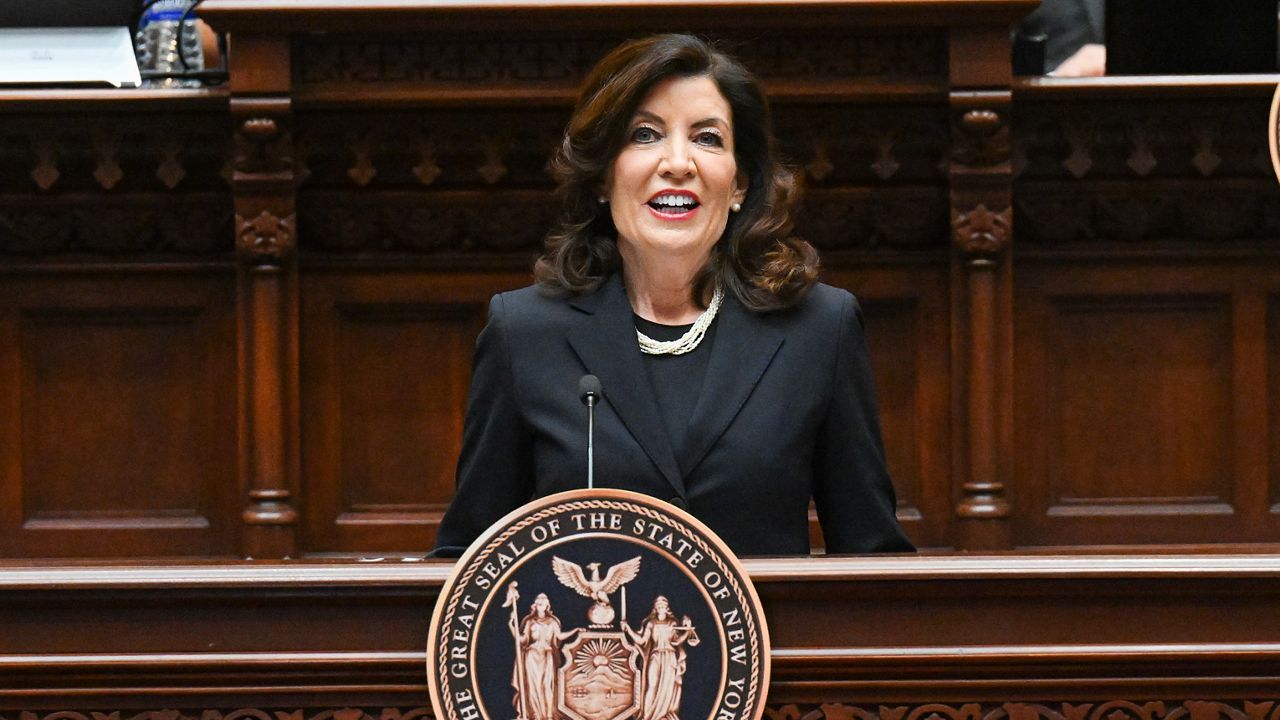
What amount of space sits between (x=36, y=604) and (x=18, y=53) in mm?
2276

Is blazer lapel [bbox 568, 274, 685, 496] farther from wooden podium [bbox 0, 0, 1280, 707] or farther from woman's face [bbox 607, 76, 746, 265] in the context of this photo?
wooden podium [bbox 0, 0, 1280, 707]

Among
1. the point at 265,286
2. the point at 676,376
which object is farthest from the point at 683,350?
the point at 265,286

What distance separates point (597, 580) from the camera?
1.21 meters

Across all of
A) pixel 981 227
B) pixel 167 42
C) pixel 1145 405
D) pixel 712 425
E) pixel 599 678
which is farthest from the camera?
pixel 167 42

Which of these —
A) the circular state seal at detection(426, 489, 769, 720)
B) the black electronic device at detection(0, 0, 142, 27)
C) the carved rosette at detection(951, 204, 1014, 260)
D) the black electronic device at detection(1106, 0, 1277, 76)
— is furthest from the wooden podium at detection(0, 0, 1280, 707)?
the circular state seal at detection(426, 489, 769, 720)

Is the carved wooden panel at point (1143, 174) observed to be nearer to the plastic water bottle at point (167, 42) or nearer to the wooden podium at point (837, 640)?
the plastic water bottle at point (167, 42)

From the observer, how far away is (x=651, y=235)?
1.91 m

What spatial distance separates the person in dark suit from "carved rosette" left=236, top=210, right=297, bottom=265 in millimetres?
1206

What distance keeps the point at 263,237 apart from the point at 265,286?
9 cm

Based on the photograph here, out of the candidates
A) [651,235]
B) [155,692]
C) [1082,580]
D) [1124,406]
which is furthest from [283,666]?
[1124,406]

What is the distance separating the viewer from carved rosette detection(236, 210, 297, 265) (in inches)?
122

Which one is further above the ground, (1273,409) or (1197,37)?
(1197,37)

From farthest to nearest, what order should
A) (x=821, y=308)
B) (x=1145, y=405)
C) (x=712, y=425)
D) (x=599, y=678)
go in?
(x=1145, y=405)
(x=821, y=308)
(x=712, y=425)
(x=599, y=678)

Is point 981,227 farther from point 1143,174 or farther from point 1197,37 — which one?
point 1197,37
